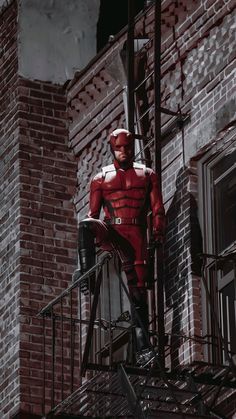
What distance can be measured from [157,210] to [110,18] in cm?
497

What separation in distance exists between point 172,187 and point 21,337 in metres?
2.34

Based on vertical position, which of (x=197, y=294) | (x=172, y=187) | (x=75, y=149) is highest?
(x=75, y=149)

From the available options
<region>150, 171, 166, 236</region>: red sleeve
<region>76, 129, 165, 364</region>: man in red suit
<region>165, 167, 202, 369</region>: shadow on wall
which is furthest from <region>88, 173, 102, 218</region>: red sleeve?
<region>165, 167, 202, 369</region>: shadow on wall

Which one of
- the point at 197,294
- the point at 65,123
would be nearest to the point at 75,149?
the point at 65,123

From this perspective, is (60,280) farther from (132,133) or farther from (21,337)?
(132,133)

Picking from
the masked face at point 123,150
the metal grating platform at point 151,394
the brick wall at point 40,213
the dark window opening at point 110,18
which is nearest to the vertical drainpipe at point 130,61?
the masked face at point 123,150

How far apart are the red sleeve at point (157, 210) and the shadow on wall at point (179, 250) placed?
412 mm

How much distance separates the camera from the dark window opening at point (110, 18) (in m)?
22.6

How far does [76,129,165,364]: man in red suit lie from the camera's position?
18.5 metres

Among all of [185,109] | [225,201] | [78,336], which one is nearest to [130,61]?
[185,109]

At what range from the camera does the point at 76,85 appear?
21.6m

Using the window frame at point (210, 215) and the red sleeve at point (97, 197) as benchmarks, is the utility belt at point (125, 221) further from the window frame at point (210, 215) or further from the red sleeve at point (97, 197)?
the window frame at point (210, 215)

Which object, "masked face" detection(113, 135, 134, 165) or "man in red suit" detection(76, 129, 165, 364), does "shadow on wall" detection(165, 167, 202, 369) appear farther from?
"masked face" detection(113, 135, 134, 165)

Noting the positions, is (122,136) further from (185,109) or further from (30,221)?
(30,221)
